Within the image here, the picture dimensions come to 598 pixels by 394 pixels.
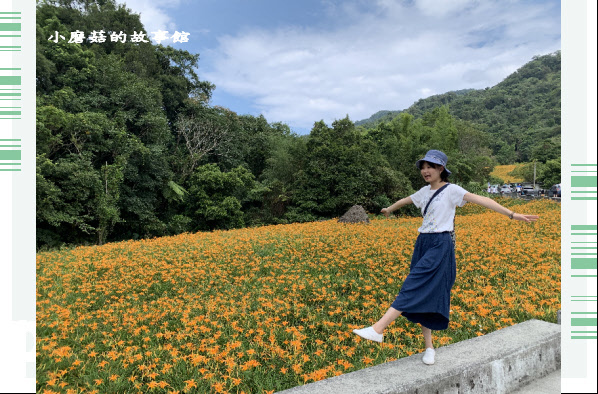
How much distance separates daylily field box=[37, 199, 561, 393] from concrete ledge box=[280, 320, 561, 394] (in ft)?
1.63

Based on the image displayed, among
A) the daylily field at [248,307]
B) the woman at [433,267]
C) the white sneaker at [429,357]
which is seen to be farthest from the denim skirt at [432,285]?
the daylily field at [248,307]

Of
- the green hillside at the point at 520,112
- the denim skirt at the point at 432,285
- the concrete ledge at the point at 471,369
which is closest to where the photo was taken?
the concrete ledge at the point at 471,369

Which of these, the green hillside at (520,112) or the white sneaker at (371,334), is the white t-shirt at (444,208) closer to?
the white sneaker at (371,334)

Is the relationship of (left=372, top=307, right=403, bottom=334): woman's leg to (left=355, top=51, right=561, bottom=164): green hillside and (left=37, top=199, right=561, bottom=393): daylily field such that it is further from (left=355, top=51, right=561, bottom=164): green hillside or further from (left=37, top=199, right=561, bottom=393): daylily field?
(left=355, top=51, right=561, bottom=164): green hillside

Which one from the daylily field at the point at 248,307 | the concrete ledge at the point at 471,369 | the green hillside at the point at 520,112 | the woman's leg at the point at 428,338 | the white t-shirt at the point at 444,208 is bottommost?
the daylily field at the point at 248,307

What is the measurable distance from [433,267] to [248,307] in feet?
8.73

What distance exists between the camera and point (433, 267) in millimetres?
2553

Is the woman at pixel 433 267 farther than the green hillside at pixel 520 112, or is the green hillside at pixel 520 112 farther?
the green hillside at pixel 520 112

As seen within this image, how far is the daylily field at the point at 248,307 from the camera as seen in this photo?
3059 millimetres

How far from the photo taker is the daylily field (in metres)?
3.06

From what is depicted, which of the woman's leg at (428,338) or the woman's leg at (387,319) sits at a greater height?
the woman's leg at (387,319)

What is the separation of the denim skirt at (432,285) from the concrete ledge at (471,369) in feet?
0.98

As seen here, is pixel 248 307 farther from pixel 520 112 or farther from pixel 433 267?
pixel 520 112

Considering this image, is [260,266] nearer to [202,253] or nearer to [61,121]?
[202,253]
